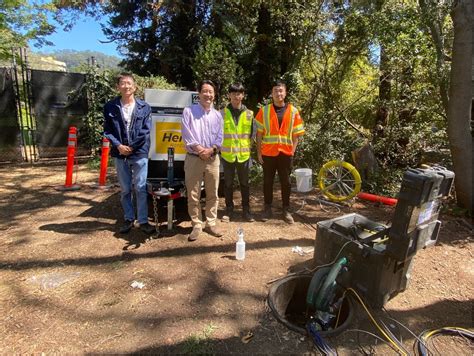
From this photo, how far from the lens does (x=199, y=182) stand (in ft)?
14.0

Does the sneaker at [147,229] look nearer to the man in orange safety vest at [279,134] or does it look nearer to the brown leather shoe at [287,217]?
the man in orange safety vest at [279,134]

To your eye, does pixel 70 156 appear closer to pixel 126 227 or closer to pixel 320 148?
pixel 126 227

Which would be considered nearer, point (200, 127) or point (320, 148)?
point (200, 127)

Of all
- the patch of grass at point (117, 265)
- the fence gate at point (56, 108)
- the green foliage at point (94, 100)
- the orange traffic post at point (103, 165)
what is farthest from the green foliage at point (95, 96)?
the patch of grass at point (117, 265)

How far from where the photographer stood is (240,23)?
457 inches

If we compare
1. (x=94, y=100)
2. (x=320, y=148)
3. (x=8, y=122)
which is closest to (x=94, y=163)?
(x=94, y=100)

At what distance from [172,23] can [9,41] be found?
34.6ft

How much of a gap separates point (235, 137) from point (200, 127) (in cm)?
70

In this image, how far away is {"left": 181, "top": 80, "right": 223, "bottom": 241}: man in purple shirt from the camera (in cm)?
411

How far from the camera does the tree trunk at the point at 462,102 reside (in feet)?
16.6

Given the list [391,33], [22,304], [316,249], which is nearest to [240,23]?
[391,33]

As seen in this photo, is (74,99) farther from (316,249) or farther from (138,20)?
(316,249)

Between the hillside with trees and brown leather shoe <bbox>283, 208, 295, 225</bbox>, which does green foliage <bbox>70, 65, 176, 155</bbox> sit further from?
brown leather shoe <bbox>283, 208, 295, 225</bbox>

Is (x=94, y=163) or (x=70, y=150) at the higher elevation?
(x=70, y=150)
